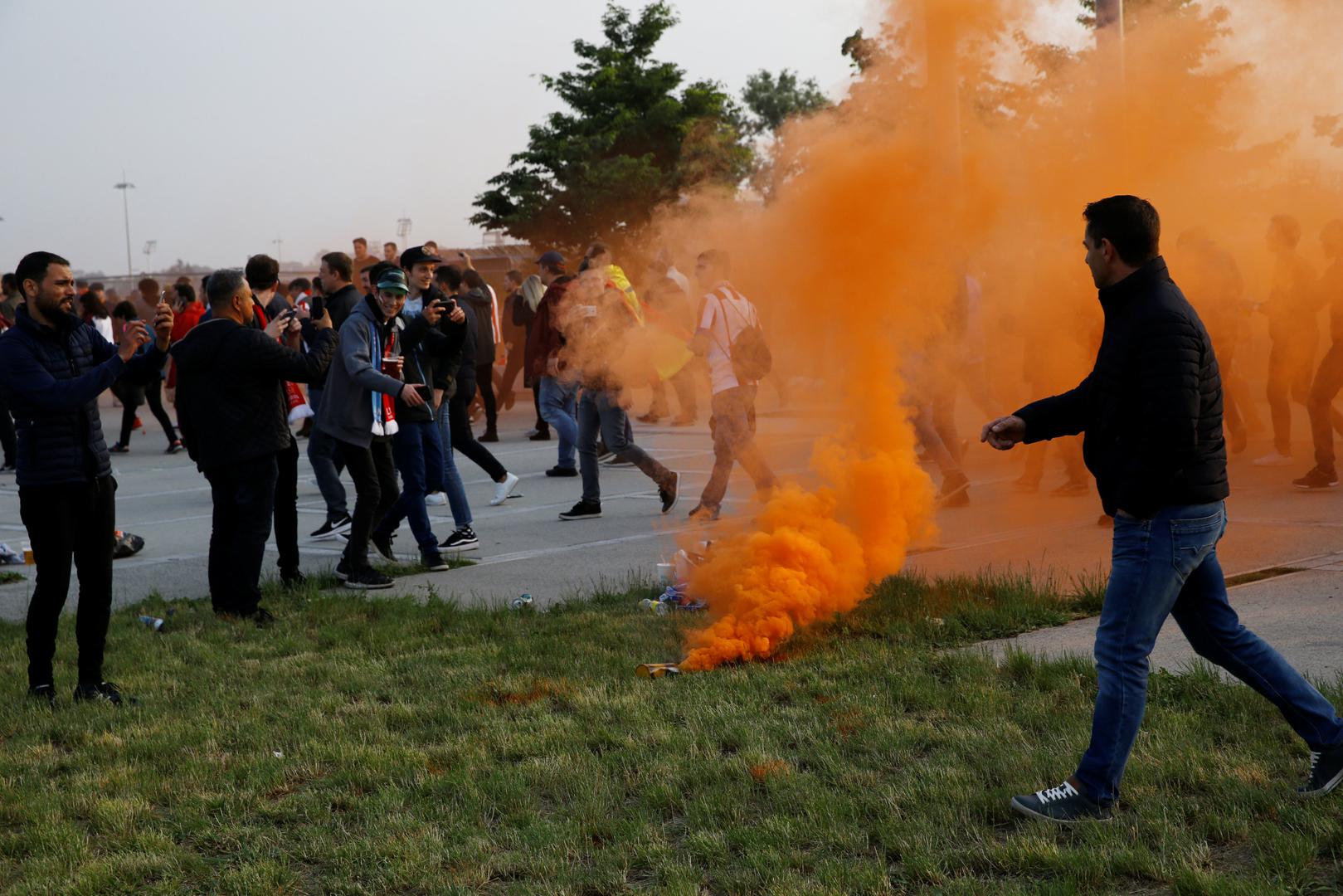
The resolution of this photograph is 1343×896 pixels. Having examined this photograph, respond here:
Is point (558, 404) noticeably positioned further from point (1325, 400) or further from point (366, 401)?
point (1325, 400)

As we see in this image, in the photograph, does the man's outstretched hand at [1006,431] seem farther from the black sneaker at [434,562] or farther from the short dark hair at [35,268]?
the black sneaker at [434,562]

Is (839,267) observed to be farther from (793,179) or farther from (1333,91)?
(1333,91)

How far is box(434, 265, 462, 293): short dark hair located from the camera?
10.8 meters

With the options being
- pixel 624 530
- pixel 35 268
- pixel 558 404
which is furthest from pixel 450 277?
pixel 35 268

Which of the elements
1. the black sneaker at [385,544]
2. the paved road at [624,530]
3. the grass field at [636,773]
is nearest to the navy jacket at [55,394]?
the grass field at [636,773]

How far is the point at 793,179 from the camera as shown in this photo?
25.0ft

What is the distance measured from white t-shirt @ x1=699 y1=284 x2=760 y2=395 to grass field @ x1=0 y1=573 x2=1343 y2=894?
3.16m

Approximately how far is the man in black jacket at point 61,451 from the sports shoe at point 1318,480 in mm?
8235

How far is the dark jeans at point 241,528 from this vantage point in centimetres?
716

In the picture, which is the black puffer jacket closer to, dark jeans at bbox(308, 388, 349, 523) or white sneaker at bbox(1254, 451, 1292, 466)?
dark jeans at bbox(308, 388, 349, 523)

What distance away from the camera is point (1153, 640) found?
4.02 m

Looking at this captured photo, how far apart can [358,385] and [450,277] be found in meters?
2.85

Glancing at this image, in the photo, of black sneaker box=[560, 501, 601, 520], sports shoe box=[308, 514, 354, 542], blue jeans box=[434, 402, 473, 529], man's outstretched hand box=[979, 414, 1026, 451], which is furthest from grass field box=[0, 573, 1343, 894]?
black sneaker box=[560, 501, 601, 520]

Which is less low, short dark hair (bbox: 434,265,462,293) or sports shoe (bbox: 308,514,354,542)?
short dark hair (bbox: 434,265,462,293)
